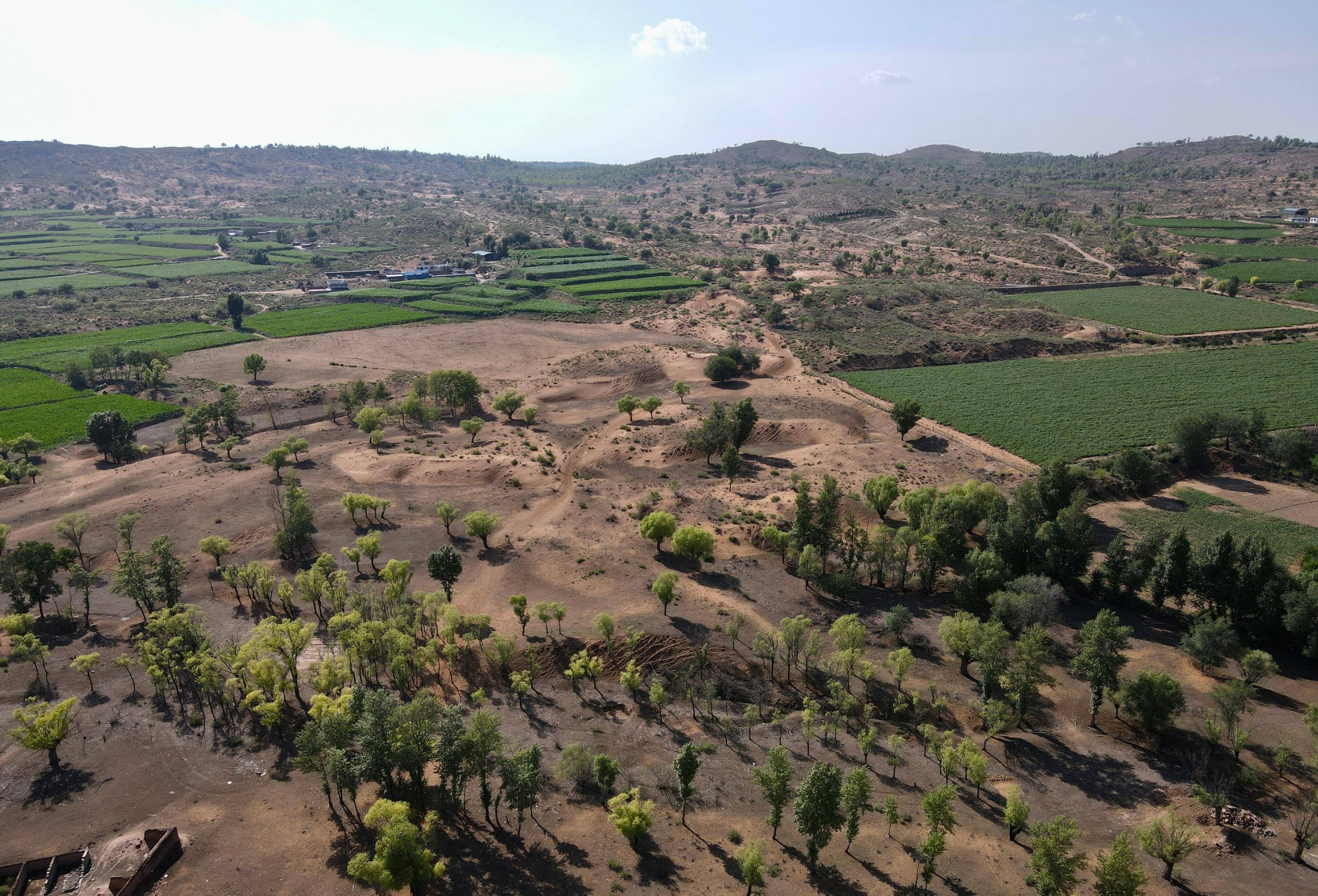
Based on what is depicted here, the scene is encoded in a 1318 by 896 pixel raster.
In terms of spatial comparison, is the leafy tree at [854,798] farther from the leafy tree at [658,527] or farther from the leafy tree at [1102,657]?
the leafy tree at [658,527]

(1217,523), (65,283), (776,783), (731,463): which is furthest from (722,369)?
(65,283)

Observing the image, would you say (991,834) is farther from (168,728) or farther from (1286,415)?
(1286,415)

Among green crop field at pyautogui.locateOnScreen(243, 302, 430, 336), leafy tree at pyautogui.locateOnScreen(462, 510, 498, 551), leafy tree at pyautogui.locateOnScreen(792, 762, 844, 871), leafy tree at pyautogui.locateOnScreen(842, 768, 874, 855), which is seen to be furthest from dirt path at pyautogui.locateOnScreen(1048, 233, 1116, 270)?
leafy tree at pyautogui.locateOnScreen(792, 762, 844, 871)

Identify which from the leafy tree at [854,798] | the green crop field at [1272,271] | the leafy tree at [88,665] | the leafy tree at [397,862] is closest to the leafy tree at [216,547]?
the leafy tree at [88,665]

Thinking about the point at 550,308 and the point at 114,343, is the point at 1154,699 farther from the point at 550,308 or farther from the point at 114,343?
the point at 114,343

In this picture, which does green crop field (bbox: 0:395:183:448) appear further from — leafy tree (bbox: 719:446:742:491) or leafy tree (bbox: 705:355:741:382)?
leafy tree (bbox: 705:355:741:382)

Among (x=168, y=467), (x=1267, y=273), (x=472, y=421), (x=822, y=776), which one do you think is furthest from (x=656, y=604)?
(x=1267, y=273)
